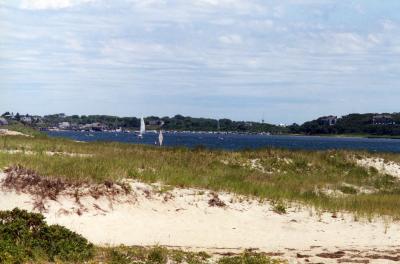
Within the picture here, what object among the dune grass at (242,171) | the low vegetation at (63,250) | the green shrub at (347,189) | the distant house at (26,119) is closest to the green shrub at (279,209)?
the dune grass at (242,171)

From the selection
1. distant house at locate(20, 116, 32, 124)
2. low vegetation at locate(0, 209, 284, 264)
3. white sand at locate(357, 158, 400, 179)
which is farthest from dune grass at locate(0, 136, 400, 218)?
distant house at locate(20, 116, 32, 124)

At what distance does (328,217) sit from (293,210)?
1087 mm

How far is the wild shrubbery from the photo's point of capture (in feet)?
35.8

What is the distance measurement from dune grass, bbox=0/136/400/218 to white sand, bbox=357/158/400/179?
28.2 inches

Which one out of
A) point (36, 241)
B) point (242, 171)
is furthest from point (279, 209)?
point (36, 241)

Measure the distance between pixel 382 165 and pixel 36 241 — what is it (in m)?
28.3

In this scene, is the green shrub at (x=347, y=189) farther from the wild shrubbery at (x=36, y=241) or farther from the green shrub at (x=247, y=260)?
the wild shrubbery at (x=36, y=241)

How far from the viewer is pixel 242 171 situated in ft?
87.4

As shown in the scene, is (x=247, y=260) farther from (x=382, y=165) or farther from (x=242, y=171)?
(x=382, y=165)

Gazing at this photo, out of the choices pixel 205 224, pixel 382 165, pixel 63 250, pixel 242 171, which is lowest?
pixel 205 224

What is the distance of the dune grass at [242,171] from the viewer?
1917 centimetres

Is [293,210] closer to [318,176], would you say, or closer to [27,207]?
[27,207]

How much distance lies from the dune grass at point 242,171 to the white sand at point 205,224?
3.80ft

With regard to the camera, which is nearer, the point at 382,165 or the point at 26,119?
the point at 382,165
